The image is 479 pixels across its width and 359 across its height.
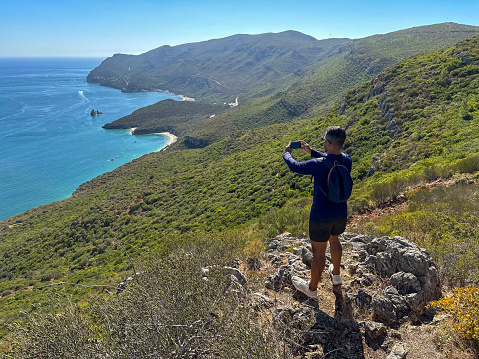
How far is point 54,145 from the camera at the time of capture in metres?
80.4

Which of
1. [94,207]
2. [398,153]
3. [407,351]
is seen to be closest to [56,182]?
[94,207]

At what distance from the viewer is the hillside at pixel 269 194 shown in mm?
9318

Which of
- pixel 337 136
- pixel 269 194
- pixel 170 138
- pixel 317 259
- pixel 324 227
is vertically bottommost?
pixel 170 138

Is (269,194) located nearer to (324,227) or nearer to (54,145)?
(324,227)

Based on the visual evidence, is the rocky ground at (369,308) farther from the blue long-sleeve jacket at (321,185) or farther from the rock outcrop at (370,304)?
the blue long-sleeve jacket at (321,185)

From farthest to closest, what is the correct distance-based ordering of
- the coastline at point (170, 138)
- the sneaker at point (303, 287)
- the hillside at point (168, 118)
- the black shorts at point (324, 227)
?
the hillside at point (168, 118)
the coastline at point (170, 138)
the sneaker at point (303, 287)
the black shorts at point (324, 227)

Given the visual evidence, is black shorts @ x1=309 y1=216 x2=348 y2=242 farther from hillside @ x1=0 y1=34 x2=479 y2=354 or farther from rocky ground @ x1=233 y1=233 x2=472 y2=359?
hillside @ x1=0 y1=34 x2=479 y2=354

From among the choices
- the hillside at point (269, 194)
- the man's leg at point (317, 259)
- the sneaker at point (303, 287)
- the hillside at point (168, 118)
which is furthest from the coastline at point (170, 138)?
the man's leg at point (317, 259)

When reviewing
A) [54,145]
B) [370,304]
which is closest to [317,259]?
[370,304]

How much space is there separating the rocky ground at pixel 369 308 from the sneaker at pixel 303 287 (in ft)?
0.27

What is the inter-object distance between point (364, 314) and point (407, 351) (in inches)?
26.1

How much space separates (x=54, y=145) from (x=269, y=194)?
283 feet

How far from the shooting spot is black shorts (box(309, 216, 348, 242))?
9.68 ft

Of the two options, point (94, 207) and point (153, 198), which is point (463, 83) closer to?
point (153, 198)
